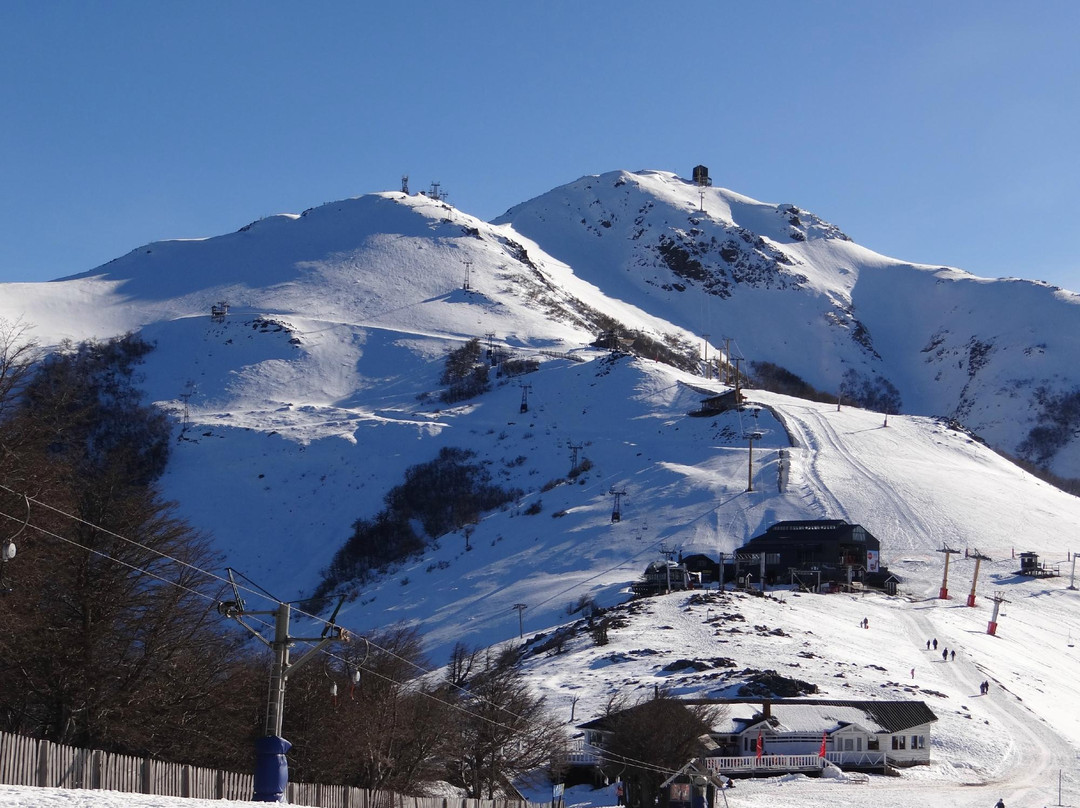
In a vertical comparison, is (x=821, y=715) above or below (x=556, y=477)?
below

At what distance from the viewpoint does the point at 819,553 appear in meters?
92.9

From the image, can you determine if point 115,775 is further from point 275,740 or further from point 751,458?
point 751,458

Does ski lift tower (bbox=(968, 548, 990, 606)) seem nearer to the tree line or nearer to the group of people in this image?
the group of people

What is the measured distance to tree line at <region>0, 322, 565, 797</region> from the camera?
27500mm

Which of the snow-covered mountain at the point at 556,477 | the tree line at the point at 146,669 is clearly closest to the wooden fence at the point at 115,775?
the tree line at the point at 146,669

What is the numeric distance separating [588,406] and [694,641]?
73527 millimetres

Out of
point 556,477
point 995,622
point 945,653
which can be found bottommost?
point 945,653

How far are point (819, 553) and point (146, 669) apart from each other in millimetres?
71053

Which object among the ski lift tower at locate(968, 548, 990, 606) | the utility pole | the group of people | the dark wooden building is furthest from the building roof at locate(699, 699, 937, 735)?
the dark wooden building

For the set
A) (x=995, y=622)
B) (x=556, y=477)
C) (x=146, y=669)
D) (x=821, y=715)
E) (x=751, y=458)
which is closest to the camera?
(x=146, y=669)

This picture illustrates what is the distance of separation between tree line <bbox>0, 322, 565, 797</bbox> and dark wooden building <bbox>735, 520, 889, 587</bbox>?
5183 cm

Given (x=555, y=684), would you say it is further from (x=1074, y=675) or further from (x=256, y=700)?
(x=1074, y=675)

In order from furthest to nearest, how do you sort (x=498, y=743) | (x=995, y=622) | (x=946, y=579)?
(x=946, y=579), (x=995, y=622), (x=498, y=743)

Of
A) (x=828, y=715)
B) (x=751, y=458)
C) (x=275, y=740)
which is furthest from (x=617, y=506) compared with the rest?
(x=275, y=740)
